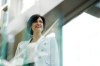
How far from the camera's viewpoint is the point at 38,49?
3.99 ft

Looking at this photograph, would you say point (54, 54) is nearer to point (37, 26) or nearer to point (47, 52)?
point (47, 52)

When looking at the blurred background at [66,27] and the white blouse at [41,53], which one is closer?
the white blouse at [41,53]

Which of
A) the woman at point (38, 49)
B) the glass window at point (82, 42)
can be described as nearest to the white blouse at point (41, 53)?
the woman at point (38, 49)

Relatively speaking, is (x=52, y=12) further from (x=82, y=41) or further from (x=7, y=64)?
(x=7, y=64)

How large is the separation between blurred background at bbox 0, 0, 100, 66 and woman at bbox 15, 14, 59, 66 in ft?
0.21

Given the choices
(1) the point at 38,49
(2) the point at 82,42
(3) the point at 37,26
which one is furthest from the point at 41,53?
(2) the point at 82,42

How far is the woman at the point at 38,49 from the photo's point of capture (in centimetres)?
118

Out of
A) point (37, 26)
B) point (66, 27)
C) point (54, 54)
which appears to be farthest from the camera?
point (66, 27)

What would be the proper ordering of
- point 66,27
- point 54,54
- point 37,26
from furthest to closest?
point 66,27 → point 37,26 → point 54,54

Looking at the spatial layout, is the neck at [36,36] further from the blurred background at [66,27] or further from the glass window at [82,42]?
the glass window at [82,42]

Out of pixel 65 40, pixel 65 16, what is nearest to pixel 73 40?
pixel 65 40

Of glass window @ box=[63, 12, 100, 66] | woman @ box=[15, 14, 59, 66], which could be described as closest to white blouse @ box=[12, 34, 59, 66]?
woman @ box=[15, 14, 59, 66]

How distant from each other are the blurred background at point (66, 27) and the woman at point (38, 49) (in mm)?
64

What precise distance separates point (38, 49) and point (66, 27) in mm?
361
